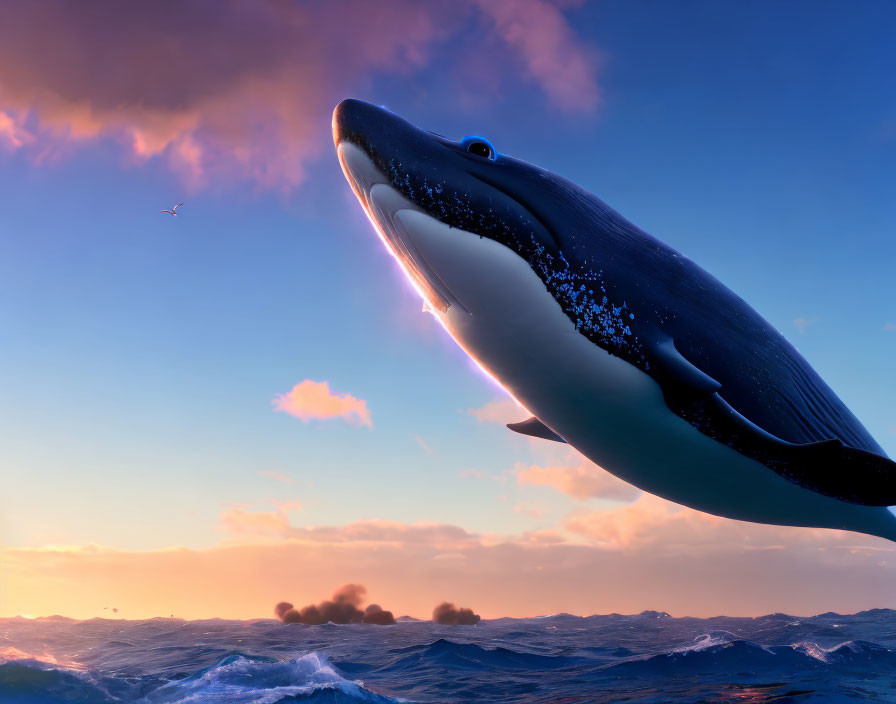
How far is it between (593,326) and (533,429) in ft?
11.6

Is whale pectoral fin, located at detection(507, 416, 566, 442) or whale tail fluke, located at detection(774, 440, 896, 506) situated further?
whale pectoral fin, located at detection(507, 416, 566, 442)

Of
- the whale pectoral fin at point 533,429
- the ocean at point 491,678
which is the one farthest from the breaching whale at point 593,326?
the ocean at point 491,678

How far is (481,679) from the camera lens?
34.7 feet

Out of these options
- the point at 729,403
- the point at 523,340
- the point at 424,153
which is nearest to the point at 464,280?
the point at 523,340

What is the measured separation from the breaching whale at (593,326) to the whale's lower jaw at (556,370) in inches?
0.5

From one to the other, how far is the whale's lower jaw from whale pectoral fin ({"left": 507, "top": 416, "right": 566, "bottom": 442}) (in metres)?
1.98

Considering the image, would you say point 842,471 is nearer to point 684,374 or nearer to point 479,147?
point 684,374

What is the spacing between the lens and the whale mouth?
4.76 meters

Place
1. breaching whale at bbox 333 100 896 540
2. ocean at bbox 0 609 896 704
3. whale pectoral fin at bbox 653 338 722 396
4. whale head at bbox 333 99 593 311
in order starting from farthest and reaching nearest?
1. ocean at bbox 0 609 896 704
2. whale pectoral fin at bbox 653 338 722 396
3. breaching whale at bbox 333 100 896 540
4. whale head at bbox 333 99 593 311

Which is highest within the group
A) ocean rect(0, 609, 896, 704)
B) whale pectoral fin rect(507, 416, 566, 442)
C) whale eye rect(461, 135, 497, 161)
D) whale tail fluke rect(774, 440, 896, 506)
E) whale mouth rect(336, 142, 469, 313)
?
whale eye rect(461, 135, 497, 161)

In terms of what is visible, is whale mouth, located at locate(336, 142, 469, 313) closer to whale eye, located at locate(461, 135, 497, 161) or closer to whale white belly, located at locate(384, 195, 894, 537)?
whale white belly, located at locate(384, 195, 894, 537)

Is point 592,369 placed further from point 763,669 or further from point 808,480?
point 763,669

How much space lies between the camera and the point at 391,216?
4.88 metres

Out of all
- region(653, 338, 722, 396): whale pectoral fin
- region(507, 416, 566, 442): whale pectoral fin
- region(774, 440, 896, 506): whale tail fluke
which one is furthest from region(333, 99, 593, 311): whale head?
region(507, 416, 566, 442): whale pectoral fin
